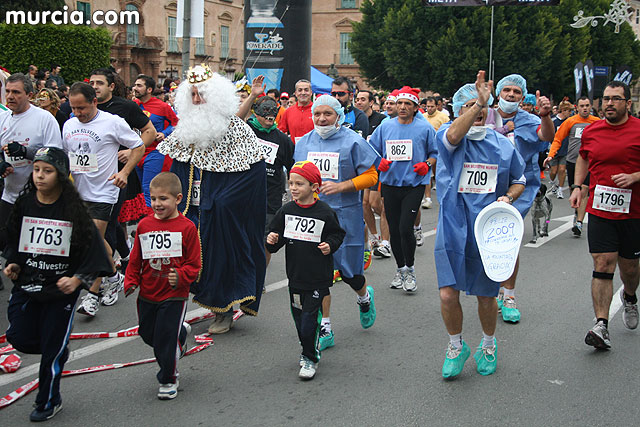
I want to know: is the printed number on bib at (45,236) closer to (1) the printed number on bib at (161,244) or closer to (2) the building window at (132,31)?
(1) the printed number on bib at (161,244)

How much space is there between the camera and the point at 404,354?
543cm

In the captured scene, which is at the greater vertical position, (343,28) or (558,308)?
(343,28)

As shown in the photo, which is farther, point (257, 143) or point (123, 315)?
point (123, 315)

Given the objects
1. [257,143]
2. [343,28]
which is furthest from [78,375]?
[343,28]

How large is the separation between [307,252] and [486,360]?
1.45 metres

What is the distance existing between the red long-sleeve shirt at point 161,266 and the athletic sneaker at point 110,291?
7.94 feet

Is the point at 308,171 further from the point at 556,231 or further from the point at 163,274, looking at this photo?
the point at 556,231

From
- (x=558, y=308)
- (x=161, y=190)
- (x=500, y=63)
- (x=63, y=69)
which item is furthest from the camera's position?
(x=500, y=63)

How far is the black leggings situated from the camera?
24.3 feet

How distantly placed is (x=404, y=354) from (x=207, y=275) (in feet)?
5.47

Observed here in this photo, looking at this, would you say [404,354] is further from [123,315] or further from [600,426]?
[123,315]

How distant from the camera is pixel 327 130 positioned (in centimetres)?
590

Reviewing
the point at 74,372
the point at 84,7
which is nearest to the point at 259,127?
the point at 74,372

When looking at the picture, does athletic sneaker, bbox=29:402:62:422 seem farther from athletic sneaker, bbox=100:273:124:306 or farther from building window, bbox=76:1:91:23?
building window, bbox=76:1:91:23
